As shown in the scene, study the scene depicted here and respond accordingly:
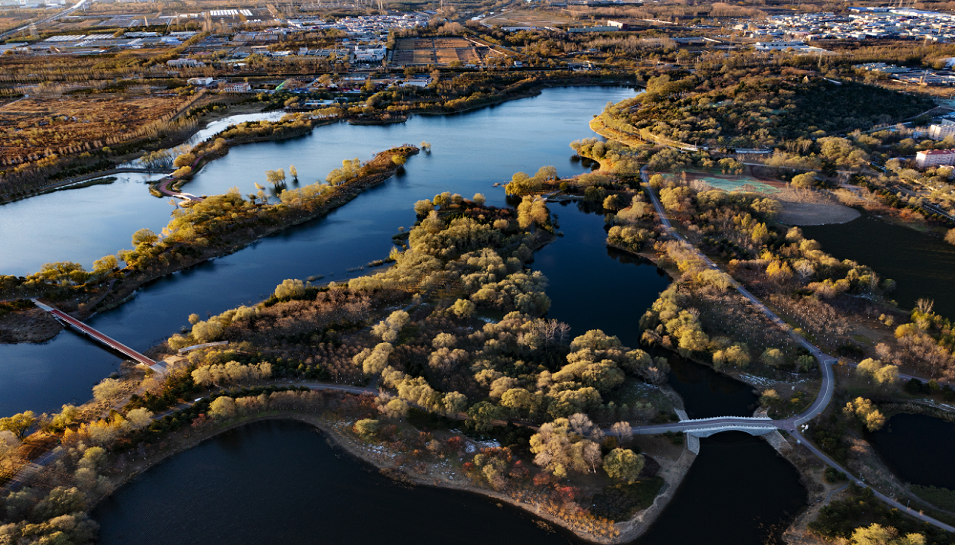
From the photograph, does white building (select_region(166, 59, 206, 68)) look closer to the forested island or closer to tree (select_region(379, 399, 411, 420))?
the forested island

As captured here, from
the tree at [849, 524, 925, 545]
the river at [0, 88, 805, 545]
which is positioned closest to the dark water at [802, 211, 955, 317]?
the river at [0, 88, 805, 545]

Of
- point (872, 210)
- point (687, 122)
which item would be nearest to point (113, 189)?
point (687, 122)

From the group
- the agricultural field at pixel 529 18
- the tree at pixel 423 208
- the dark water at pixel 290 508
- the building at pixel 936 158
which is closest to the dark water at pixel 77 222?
the tree at pixel 423 208

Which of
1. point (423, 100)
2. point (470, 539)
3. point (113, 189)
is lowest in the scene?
point (470, 539)

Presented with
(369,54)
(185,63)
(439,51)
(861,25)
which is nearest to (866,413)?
(369,54)

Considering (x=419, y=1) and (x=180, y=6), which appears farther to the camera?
(x=419, y=1)

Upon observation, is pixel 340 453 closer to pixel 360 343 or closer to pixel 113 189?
pixel 360 343
